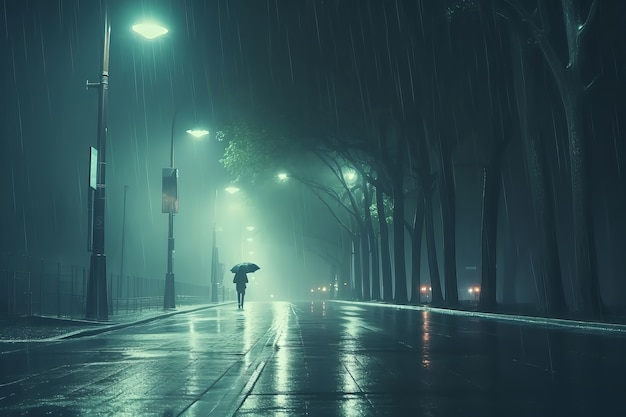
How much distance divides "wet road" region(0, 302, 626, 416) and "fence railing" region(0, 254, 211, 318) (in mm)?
9100

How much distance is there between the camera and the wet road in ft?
28.7

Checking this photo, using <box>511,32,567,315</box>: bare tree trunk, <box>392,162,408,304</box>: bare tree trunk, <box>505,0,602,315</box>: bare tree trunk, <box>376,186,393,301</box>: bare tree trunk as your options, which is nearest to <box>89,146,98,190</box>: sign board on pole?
<box>505,0,602,315</box>: bare tree trunk

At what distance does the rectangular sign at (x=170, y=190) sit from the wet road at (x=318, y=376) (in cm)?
2031

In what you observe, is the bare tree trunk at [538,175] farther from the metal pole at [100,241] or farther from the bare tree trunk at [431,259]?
the metal pole at [100,241]

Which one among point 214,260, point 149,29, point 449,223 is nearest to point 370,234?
point 214,260

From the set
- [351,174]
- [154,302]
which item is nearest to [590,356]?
[154,302]

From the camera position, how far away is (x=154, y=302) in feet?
174

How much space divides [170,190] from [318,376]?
29.3 meters

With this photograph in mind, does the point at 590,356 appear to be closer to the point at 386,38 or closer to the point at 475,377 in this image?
the point at 475,377

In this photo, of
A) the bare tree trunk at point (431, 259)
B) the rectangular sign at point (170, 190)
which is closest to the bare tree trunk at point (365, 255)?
the bare tree trunk at point (431, 259)

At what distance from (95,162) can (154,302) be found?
28623 millimetres

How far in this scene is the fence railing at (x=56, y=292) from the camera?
2816 centimetres

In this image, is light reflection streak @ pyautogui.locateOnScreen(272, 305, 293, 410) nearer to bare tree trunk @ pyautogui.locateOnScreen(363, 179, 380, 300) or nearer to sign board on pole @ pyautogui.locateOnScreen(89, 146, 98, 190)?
sign board on pole @ pyautogui.locateOnScreen(89, 146, 98, 190)

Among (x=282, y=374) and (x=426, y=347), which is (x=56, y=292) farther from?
(x=282, y=374)
